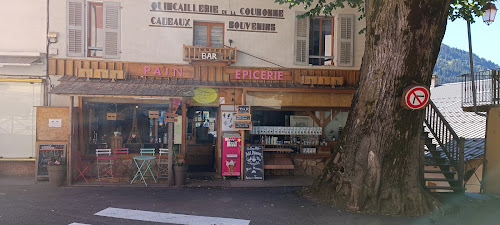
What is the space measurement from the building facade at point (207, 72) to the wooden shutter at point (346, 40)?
0.03 m

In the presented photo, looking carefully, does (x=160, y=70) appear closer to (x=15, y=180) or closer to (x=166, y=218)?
(x=15, y=180)

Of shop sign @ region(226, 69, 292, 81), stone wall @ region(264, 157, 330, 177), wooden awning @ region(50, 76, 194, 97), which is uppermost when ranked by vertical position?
shop sign @ region(226, 69, 292, 81)

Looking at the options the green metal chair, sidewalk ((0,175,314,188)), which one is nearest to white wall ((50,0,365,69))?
the green metal chair

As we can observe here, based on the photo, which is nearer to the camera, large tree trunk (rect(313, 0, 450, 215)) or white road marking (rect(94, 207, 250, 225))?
white road marking (rect(94, 207, 250, 225))

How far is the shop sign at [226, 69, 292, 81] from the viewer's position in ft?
37.0

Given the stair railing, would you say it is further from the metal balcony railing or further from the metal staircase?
the metal balcony railing

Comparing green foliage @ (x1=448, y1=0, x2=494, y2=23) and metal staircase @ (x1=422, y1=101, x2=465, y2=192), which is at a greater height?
green foliage @ (x1=448, y1=0, x2=494, y2=23)

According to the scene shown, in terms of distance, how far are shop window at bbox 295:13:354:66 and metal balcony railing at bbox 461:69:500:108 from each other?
3328 mm

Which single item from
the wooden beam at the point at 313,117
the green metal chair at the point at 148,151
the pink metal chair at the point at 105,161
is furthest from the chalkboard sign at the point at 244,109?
the pink metal chair at the point at 105,161

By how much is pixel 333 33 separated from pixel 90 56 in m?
7.17

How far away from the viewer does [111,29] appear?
35.7 feet

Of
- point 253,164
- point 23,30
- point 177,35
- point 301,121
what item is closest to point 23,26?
point 23,30

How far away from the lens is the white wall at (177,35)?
10.9m

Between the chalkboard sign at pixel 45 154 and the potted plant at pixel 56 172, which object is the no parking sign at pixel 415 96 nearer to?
the potted plant at pixel 56 172
